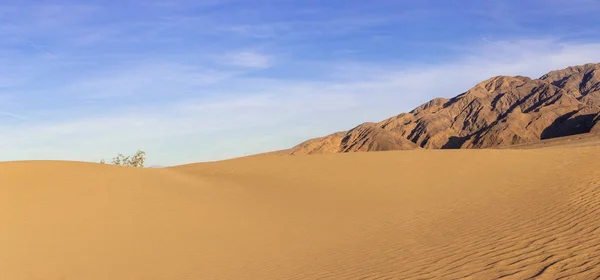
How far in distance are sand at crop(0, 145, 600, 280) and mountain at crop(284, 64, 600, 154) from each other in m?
62.1

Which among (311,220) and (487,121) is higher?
(487,121)

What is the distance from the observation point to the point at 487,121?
107562 mm

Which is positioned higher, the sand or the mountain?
the mountain

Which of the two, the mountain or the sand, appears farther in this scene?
the mountain

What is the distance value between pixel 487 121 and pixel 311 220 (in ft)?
333

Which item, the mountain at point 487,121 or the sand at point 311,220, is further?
the mountain at point 487,121

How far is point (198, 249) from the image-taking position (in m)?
12.4

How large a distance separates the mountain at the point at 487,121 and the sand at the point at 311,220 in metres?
62.1

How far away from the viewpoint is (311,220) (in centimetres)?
1466

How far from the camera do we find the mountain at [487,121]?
85.6 metres

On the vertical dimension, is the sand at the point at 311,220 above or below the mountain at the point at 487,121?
below

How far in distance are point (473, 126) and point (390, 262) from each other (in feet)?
345

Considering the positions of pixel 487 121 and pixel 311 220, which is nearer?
pixel 311 220

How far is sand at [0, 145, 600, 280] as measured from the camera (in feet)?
30.5
